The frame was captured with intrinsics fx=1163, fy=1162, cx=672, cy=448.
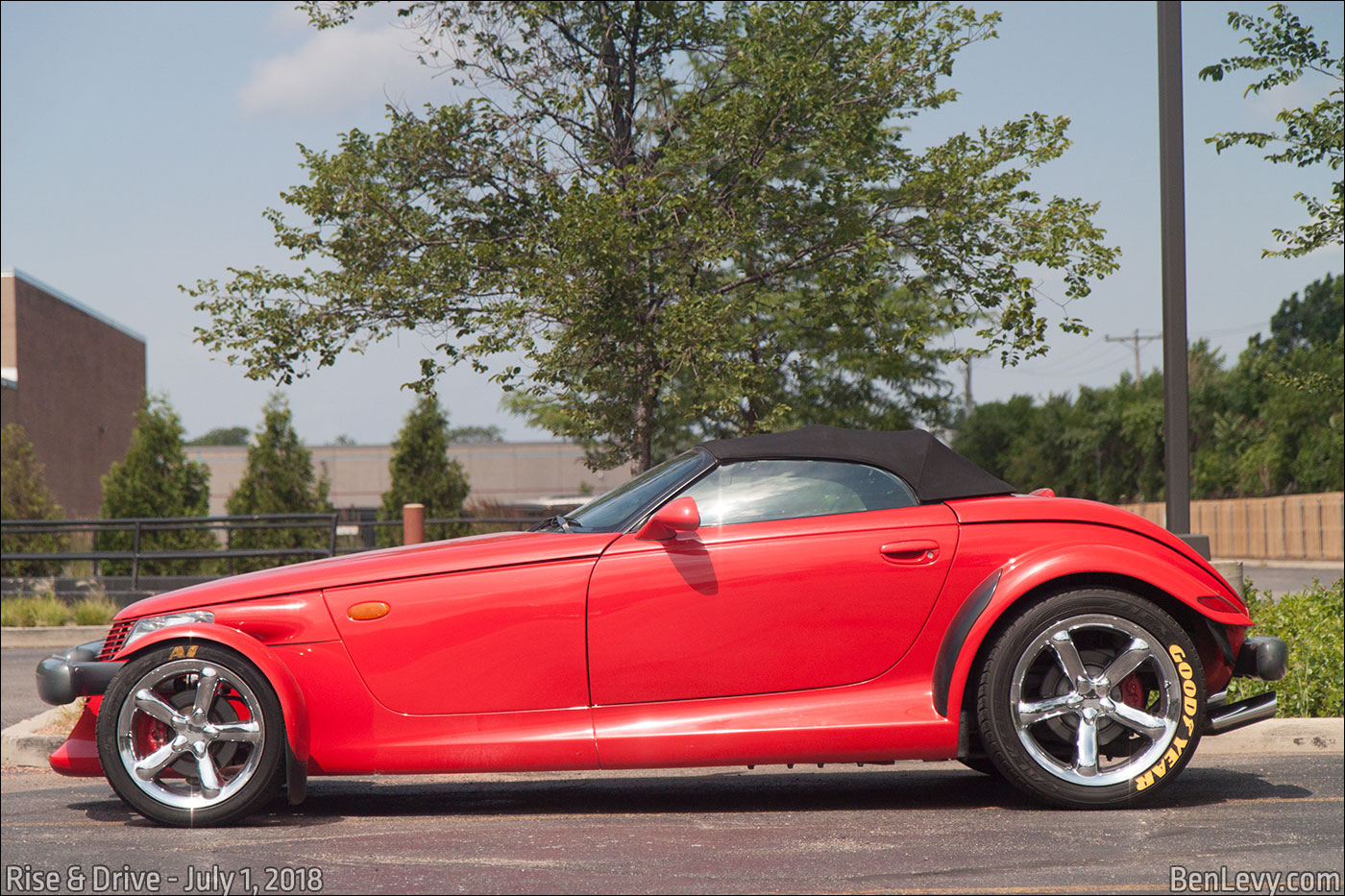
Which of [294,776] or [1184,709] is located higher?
[1184,709]

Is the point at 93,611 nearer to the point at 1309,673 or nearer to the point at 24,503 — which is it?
the point at 24,503

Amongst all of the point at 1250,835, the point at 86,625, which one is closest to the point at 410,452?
the point at 86,625

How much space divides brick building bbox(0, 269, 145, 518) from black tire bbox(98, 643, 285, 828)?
3271 cm

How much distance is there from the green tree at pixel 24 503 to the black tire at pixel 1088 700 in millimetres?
19539

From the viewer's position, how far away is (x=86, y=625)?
14.8 meters

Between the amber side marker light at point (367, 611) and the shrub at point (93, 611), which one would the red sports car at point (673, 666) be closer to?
the amber side marker light at point (367, 611)

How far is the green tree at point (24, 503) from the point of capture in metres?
20.3

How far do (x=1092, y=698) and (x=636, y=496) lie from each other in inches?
77.9

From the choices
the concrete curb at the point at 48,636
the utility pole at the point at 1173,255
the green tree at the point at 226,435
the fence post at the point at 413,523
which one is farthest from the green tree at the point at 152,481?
the green tree at the point at 226,435

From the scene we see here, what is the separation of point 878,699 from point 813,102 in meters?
6.32

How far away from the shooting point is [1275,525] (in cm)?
3797

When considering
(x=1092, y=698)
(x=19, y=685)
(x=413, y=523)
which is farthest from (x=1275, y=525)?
(x=1092, y=698)

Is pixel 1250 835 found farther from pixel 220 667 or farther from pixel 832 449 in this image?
pixel 220 667

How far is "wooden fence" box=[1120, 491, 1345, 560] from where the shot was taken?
35.3m
